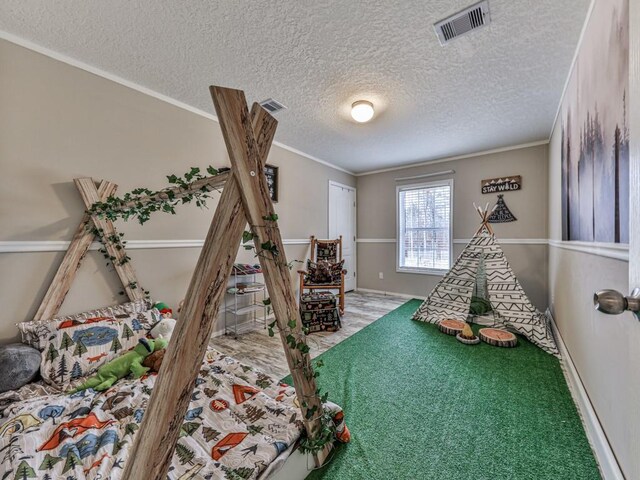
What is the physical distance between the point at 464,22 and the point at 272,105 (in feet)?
5.66

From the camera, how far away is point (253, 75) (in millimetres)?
2219

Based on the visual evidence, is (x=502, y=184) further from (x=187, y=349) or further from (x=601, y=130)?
(x=187, y=349)

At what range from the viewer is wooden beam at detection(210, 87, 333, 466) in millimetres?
971

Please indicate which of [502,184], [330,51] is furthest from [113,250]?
[502,184]

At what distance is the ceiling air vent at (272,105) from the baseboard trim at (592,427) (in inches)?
128

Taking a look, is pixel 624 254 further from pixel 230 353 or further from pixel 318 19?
pixel 230 353

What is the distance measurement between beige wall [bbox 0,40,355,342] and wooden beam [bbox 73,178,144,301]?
11 cm

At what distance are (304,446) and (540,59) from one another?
298 centimetres

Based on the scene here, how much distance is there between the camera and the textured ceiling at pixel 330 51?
1596mm

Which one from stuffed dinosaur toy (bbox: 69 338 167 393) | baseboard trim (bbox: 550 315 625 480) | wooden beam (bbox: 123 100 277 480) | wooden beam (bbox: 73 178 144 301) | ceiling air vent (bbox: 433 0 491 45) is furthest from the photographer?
wooden beam (bbox: 73 178 144 301)

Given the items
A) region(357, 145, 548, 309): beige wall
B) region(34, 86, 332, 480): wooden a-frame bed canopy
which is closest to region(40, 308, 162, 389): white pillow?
region(34, 86, 332, 480): wooden a-frame bed canopy

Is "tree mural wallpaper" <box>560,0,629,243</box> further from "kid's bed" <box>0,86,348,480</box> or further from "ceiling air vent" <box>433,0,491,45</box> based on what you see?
"kid's bed" <box>0,86,348,480</box>

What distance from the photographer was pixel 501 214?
154 inches

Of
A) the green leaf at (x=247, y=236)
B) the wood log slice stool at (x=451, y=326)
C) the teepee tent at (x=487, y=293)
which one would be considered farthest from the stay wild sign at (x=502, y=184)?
the green leaf at (x=247, y=236)
